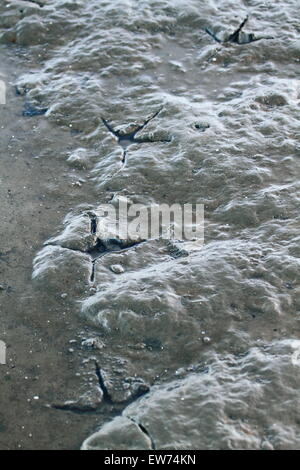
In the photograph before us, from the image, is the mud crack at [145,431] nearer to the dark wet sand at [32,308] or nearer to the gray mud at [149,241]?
the gray mud at [149,241]

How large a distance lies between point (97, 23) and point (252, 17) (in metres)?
1.31

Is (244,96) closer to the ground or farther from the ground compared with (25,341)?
farther from the ground

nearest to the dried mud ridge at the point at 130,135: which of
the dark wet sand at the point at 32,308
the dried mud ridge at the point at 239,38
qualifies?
the dark wet sand at the point at 32,308

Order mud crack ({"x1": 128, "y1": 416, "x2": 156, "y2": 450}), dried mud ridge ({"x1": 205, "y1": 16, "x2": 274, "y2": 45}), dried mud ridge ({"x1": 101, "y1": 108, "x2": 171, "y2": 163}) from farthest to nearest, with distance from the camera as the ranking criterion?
1. dried mud ridge ({"x1": 205, "y1": 16, "x2": 274, "y2": 45})
2. dried mud ridge ({"x1": 101, "y1": 108, "x2": 171, "y2": 163})
3. mud crack ({"x1": 128, "y1": 416, "x2": 156, "y2": 450})

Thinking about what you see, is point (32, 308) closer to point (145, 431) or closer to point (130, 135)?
point (145, 431)

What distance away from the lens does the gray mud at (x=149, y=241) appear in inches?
117

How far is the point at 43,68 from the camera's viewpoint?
17.4 ft

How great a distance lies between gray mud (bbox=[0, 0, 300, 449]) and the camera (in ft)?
9.78

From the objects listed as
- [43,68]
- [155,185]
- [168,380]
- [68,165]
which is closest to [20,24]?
[43,68]

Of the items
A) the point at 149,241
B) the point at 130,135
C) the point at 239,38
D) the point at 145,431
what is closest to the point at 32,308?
the point at 149,241

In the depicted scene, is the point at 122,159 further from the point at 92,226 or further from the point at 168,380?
the point at 168,380

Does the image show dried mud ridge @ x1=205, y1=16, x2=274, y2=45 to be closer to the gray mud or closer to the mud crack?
the gray mud

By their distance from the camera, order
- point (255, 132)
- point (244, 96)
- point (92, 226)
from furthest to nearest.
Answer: point (244, 96)
point (255, 132)
point (92, 226)

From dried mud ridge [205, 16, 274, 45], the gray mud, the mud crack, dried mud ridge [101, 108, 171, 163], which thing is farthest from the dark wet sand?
dried mud ridge [205, 16, 274, 45]
